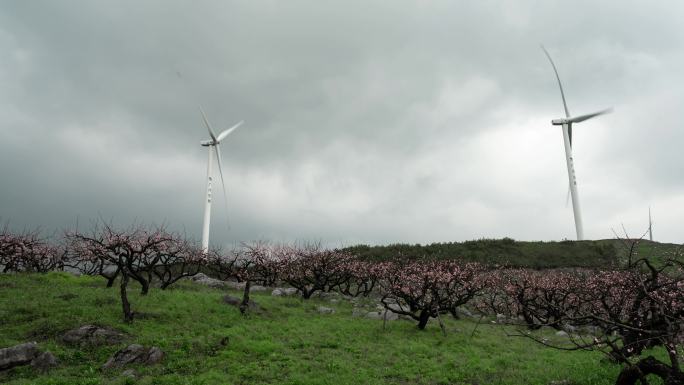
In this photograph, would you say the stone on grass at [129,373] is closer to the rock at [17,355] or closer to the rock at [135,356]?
the rock at [135,356]

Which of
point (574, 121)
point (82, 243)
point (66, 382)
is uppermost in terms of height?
point (574, 121)

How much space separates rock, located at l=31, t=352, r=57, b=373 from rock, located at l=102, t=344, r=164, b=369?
2.18 m

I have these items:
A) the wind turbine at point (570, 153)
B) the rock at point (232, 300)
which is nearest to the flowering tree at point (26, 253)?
the rock at point (232, 300)

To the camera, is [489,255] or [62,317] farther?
[489,255]

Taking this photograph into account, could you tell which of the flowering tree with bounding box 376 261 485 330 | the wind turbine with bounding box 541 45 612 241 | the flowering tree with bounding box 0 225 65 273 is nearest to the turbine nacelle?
the wind turbine with bounding box 541 45 612 241

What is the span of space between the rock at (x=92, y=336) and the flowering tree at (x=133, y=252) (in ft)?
6.95

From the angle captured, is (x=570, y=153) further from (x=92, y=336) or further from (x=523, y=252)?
(x=92, y=336)

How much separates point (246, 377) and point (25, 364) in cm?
948

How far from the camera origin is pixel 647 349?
76.0 ft

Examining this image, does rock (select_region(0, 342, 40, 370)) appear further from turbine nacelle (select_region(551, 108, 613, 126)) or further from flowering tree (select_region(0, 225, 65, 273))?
turbine nacelle (select_region(551, 108, 613, 126))

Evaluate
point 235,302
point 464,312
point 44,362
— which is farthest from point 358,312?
point 44,362

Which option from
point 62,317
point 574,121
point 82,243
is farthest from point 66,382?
point 574,121

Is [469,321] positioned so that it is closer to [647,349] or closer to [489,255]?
[647,349]

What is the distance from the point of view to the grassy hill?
208 ft
